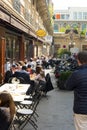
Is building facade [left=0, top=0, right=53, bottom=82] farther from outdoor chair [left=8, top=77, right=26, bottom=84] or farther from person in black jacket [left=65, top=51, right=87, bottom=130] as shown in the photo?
person in black jacket [left=65, top=51, right=87, bottom=130]

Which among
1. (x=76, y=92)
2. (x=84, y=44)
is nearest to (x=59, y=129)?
(x=76, y=92)

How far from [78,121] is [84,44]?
92033 mm

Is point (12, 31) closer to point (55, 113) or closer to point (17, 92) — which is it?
point (55, 113)

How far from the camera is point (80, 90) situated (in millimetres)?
5559

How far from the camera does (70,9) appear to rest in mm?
149875

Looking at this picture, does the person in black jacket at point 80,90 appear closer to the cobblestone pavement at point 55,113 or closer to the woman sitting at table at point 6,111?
the woman sitting at table at point 6,111

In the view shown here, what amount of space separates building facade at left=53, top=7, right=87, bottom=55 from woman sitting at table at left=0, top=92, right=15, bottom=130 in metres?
86.9

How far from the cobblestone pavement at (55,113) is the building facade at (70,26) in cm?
7811

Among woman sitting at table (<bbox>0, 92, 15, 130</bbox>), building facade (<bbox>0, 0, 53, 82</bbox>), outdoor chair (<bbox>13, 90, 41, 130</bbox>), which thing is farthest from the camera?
building facade (<bbox>0, 0, 53, 82</bbox>)

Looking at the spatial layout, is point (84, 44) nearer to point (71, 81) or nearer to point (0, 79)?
point (0, 79)

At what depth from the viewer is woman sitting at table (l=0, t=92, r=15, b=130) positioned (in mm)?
5148

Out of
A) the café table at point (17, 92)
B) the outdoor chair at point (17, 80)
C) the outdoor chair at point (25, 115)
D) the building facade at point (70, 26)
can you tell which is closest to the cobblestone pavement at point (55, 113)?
the outdoor chair at point (25, 115)

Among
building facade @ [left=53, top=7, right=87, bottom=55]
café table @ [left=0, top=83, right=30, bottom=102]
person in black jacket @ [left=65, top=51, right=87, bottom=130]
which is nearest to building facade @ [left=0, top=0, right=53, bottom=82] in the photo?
café table @ [left=0, top=83, right=30, bottom=102]

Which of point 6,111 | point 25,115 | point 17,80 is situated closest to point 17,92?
point 25,115
